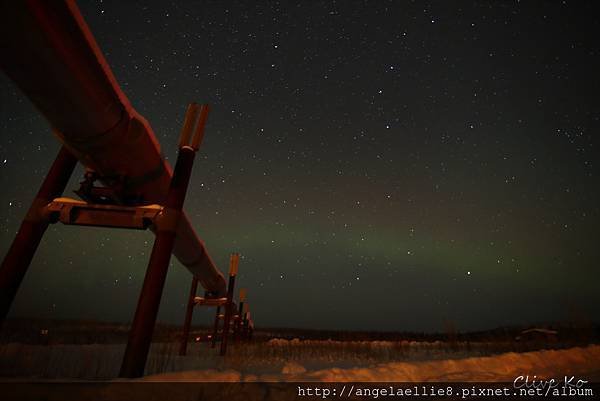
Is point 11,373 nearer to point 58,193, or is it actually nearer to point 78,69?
point 58,193

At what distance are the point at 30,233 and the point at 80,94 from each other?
2.07 m

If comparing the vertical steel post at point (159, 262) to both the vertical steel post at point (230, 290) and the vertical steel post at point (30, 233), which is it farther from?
the vertical steel post at point (230, 290)

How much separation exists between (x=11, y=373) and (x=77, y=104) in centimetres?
421

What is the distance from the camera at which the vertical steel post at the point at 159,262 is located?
3.29 metres

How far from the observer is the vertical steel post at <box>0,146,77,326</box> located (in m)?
3.31

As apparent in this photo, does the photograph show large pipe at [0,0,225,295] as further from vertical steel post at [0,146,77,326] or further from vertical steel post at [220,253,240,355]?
vertical steel post at [220,253,240,355]

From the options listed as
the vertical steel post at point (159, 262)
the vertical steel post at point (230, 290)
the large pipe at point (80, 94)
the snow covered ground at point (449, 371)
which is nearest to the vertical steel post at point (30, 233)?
the large pipe at point (80, 94)

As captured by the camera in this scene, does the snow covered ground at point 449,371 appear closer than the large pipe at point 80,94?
No

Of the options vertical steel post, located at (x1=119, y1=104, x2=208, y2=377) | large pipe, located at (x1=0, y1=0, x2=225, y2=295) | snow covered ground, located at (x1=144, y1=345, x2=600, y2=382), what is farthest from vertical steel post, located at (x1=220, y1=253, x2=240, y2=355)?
vertical steel post, located at (x1=119, y1=104, x2=208, y2=377)

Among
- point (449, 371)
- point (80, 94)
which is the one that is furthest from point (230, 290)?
point (80, 94)

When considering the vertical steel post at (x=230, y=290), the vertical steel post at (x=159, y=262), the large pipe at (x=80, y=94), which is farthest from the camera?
the vertical steel post at (x=230, y=290)

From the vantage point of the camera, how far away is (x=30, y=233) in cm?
357

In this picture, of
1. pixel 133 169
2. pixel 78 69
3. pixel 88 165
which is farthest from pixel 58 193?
pixel 78 69

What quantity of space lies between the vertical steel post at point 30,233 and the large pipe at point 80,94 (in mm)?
554
